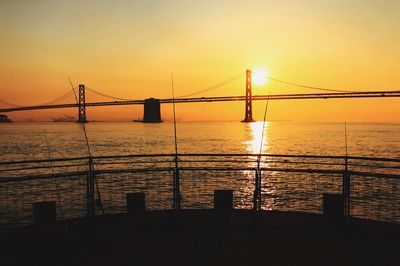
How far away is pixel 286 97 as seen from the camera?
86.2m

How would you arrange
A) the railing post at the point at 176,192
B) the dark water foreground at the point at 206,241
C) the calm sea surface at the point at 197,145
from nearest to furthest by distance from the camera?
the dark water foreground at the point at 206,241
the railing post at the point at 176,192
the calm sea surface at the point at 197,145

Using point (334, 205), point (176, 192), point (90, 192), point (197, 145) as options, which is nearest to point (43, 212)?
point (90, 192)

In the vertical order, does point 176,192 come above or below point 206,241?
above

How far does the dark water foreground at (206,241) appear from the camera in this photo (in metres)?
5.04

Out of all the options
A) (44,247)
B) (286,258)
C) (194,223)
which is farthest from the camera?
(194,223)

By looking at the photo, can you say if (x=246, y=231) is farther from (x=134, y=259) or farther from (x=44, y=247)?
(x=44, y=247)

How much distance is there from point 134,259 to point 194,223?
178 cm

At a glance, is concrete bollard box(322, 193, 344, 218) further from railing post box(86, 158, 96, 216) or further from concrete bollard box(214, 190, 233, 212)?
railing post box(86, 158, 96, 216)

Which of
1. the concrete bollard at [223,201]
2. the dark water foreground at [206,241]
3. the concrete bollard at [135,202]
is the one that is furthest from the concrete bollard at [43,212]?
the concrete bollard at [223,201]

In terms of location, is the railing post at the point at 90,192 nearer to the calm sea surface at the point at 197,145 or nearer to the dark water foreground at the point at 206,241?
the dark water foreground at the point at 206,241

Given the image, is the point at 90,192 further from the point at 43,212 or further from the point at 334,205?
the point at 334,205

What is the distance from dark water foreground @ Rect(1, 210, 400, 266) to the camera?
5.04 meters

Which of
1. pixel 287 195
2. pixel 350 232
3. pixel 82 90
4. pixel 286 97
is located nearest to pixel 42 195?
pixel 287 195

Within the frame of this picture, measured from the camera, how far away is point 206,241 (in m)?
5.70
